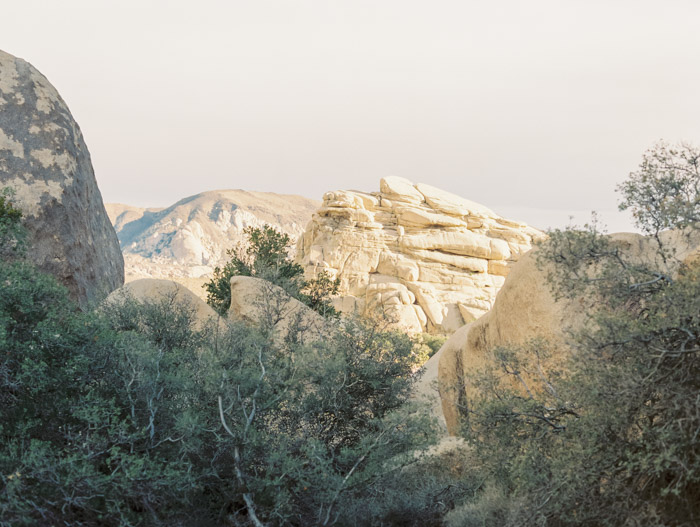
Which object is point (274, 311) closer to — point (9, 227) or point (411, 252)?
point (9, 227)

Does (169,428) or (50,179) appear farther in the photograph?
(50,179)

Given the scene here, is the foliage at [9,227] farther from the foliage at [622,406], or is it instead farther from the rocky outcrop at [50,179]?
the foliage at [622,406]

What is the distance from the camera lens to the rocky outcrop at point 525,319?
9727 mm

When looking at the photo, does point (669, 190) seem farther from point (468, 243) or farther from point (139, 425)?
point (468, 243)

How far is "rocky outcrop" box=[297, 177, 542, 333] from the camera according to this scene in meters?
56.2

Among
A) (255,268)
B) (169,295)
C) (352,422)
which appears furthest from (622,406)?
(255,268)

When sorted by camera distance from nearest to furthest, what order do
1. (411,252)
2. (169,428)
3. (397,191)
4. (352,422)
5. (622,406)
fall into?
(622,406)
(169,428)
(352,422)
(411,252)
(397,191)

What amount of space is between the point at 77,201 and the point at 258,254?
634 inches

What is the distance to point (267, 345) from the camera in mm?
11250

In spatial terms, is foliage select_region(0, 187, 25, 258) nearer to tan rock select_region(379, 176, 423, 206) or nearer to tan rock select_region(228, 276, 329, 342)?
tan rock select_region(228, 276, 329, 342)

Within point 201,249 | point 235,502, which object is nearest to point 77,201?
point 235,502

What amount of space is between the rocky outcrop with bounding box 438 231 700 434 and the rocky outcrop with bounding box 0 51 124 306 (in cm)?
765

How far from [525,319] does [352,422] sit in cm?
312

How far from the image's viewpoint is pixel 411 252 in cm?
5953
